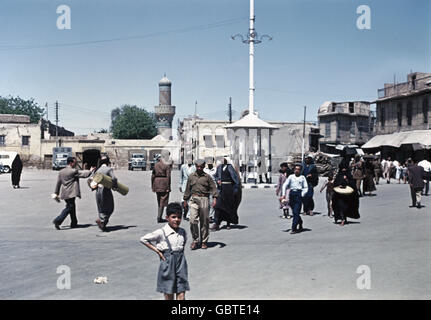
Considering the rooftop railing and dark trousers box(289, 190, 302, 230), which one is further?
the rooftop railing

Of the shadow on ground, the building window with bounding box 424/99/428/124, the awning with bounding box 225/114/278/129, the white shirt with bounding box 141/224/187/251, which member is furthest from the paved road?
the building window with bounding box 424/99/428/124

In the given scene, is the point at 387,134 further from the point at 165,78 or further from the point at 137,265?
the point at 165,78

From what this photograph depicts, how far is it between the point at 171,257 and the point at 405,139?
38.0m

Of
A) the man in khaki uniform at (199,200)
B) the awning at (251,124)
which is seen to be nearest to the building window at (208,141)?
the awning at (251,124)

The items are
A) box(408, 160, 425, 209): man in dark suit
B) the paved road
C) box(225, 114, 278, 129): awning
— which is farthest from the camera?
box(225, 114, 278, 129): awning

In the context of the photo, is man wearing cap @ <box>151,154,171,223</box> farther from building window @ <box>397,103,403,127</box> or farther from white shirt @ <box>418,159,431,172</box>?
building window @ <box>397,103,403,127</box>

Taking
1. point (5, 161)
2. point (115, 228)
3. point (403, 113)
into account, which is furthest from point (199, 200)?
point (5, 161)

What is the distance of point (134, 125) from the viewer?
91438 millimetres

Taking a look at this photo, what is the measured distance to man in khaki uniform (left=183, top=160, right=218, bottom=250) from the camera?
9.57 m

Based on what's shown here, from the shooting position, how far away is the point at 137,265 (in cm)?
798

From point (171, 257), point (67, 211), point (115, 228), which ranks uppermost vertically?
point (171, 257)

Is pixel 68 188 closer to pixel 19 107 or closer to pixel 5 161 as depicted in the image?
pixel 5 161

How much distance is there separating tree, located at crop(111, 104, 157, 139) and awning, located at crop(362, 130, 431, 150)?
52.1 meters
